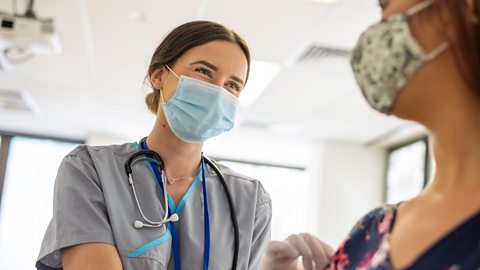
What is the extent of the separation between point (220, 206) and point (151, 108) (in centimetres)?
43

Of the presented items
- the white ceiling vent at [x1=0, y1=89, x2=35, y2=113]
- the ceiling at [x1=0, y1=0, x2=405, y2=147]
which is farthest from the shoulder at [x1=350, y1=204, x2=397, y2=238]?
the white ceiling vent at [x1=0, y1=89, x2=35, y2=113]

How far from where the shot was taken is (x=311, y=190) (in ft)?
23.2

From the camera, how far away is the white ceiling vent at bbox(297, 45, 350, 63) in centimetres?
408

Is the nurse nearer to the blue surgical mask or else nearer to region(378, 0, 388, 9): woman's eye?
the blue surgical mask

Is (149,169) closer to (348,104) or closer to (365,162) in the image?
(348,104)

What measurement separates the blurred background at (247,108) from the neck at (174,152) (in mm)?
616

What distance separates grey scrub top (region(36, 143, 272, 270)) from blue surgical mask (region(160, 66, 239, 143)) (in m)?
0.13

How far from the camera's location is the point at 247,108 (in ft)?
18.8

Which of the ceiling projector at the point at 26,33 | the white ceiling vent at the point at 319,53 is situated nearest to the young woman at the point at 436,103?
the ceiling projector at the point at 26,33

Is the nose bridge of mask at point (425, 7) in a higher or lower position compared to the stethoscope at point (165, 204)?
higher

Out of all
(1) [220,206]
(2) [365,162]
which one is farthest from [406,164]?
(1) [220,206]

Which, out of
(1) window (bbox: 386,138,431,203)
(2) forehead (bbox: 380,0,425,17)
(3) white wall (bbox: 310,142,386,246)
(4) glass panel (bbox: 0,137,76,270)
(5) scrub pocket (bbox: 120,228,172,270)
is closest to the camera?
(2) forehead (bbox: 380,0,425,17)

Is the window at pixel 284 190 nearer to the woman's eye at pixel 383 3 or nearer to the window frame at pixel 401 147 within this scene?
the window frame at pixel 401 147

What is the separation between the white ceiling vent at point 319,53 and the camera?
4.08 meters
